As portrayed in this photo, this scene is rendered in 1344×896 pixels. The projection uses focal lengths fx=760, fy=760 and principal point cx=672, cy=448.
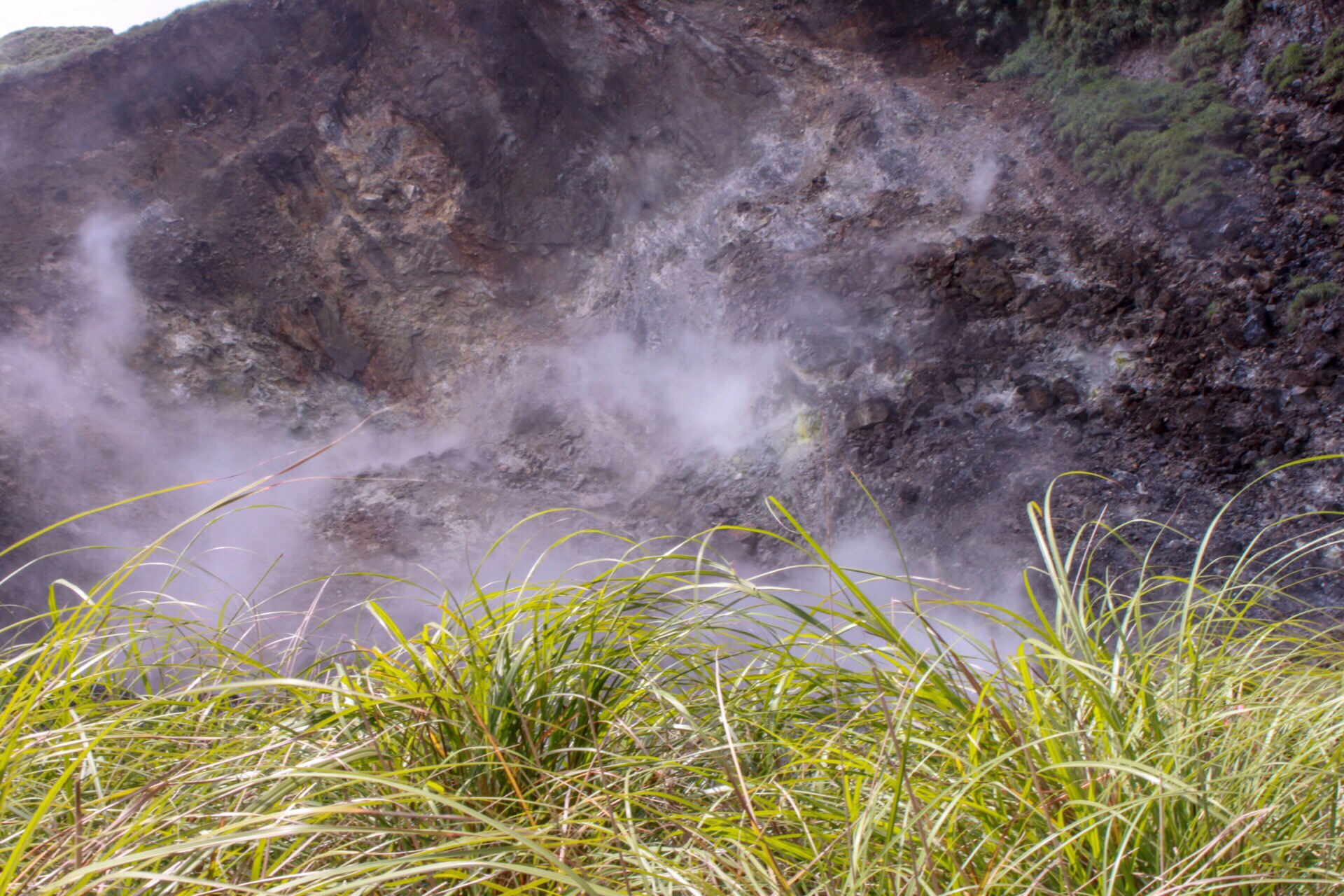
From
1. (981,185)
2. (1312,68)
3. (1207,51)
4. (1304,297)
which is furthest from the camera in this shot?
(981,185)

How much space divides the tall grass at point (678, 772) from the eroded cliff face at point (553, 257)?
12.5 feet

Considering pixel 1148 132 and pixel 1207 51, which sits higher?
pixel 1207 51

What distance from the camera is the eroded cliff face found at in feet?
17.3

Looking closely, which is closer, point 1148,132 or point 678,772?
point 678,772

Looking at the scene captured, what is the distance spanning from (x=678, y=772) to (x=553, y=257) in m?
6.05

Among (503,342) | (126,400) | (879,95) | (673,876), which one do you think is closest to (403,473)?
(503,342)

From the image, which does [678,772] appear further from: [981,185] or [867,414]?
[981,185]

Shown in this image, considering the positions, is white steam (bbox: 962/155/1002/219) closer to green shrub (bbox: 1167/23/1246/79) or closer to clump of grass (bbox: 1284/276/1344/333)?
green shrub (bbox: 1167/23/1246/79)

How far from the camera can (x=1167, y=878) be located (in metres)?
0.77

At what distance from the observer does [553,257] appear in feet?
Answer: 22.0

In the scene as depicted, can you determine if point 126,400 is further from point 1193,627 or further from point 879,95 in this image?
point 1193,627

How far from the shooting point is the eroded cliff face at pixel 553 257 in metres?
5.26

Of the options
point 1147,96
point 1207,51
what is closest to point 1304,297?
point 1147,96

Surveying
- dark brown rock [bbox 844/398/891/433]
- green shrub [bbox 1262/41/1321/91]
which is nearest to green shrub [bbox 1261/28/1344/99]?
green shrub [bbox 1262/41/1321/91]
